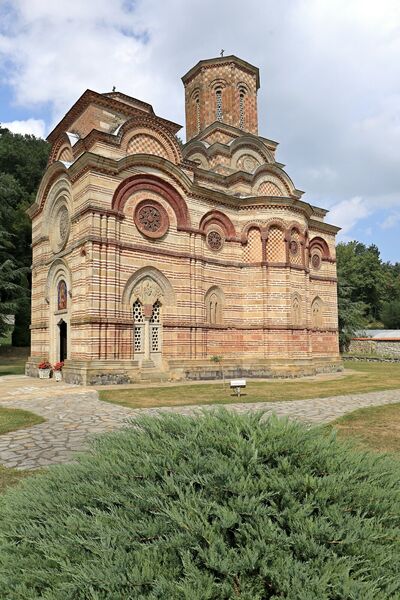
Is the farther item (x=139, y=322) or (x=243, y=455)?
(x=139, y=322)

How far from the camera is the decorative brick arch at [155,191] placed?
17.0 meters

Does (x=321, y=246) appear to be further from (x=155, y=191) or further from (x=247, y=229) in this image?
(x=155, y=191)

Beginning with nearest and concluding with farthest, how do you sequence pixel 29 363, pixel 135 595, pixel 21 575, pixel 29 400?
pixel 135 595, pixel 21 575, pixel 29 400, pixel 29 363

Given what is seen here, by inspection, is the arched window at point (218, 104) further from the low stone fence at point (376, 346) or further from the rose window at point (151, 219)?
the low stone fence at point (376, 346)

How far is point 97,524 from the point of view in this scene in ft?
6.27

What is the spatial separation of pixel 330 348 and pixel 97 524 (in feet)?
78.4

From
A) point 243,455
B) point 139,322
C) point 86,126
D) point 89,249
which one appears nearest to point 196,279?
point 139,322

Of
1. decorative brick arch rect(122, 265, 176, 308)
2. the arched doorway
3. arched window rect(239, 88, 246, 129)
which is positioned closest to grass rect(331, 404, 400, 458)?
decorative brick arch rect(122, 265, 176, 308)

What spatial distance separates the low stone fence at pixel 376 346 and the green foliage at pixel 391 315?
19110 millimetres

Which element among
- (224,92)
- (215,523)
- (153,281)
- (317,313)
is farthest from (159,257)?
(215,523)

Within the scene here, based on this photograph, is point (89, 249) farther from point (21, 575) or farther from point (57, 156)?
point (21, 575)

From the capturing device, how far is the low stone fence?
3338cm

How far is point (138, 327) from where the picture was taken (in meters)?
17.5

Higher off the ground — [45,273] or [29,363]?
[45,273]
